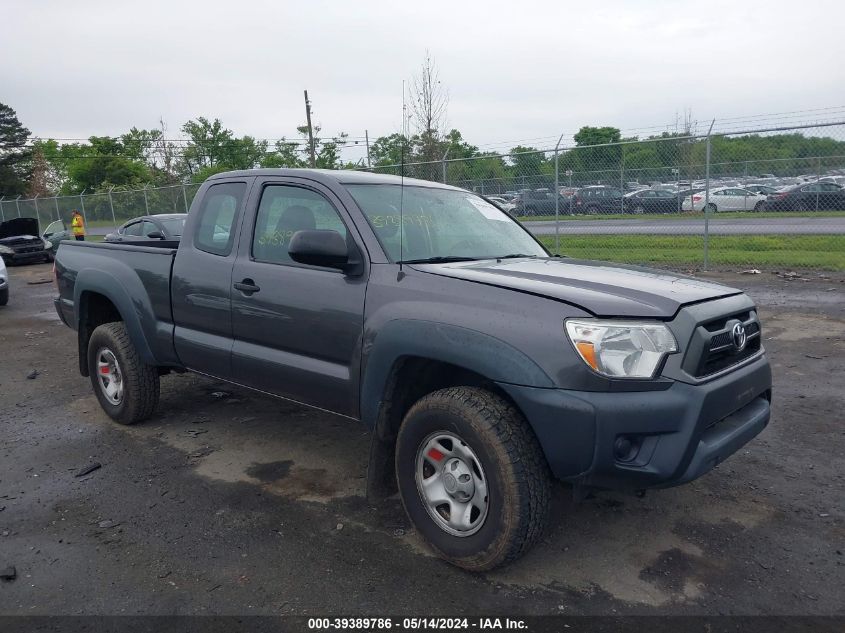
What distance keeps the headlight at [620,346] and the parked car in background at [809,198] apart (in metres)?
12.3

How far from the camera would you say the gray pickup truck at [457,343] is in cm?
272

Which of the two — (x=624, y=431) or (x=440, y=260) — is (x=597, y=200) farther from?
(x=624, y=431)

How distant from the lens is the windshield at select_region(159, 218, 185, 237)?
12.1m

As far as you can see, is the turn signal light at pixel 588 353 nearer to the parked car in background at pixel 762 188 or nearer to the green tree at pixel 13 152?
the parked car in background at pixel 762 188

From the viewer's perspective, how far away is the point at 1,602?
9.65 ft

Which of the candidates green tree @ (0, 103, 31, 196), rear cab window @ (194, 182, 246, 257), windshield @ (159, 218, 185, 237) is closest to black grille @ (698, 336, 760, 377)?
rear cab window @ (194, 182, 246, 257)

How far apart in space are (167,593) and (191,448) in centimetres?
183

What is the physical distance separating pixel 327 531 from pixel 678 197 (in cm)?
1342

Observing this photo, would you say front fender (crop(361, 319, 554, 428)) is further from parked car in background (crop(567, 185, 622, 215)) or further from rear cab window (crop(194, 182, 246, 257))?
parked car in background (crop(567, 185, 622, 215))

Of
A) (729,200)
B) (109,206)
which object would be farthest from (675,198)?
(109,206)

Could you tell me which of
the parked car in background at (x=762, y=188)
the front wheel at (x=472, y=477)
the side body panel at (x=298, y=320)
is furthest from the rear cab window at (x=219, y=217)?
the parked car in background at (x=762, y=188)

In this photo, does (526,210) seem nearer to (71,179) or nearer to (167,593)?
(167,593)

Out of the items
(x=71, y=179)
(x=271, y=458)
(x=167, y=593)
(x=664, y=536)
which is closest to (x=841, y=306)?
(x=664, y=536)

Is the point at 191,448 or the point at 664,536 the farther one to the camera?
the point at 191,448
